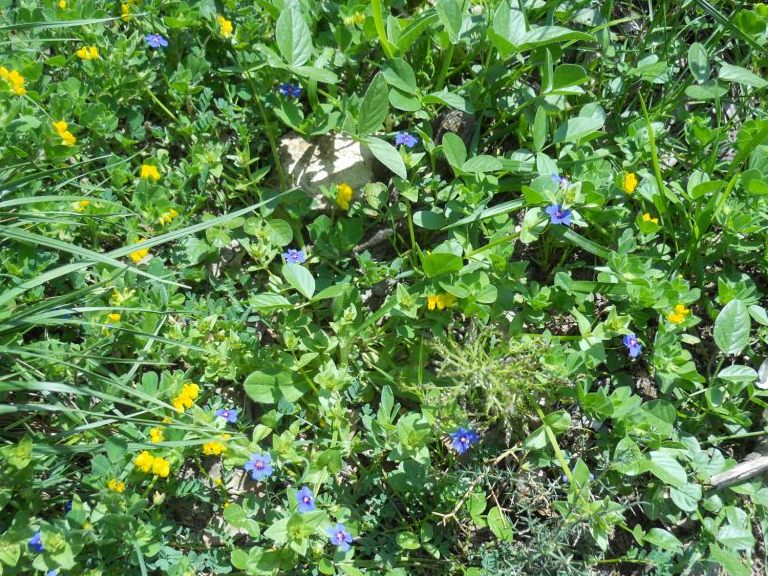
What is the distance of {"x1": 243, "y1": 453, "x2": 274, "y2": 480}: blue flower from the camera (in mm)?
2479

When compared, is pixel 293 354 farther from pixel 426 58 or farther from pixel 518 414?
pixel 426 58

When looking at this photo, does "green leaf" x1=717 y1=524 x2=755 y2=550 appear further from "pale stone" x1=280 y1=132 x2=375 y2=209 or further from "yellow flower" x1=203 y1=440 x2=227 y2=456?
"pale stone" x1=280 y1=132 x2=375 y2=209

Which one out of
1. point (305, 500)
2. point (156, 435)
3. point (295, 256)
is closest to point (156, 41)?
point (295, 256)

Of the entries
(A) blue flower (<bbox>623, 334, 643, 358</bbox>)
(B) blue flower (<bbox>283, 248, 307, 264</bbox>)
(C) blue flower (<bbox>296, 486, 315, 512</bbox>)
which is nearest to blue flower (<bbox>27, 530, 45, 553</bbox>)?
(C) blue flower (<bbox>296, 486, 315, 512</bbox>)

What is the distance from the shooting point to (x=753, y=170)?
2924 millimetres

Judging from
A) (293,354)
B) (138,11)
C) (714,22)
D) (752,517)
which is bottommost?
(752,517)

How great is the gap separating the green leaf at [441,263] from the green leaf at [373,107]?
1.71ft

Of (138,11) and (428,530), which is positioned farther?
(138,11)

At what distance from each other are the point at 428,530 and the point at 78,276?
5.09ft

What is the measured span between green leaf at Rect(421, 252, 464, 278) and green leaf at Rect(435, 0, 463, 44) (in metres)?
0.85

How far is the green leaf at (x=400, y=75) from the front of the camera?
2926 millimetres

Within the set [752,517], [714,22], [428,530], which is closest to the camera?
[428,530]

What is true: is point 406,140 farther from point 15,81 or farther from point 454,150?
point 15,81

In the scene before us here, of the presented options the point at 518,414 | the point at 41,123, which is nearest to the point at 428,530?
the point at 518,414
